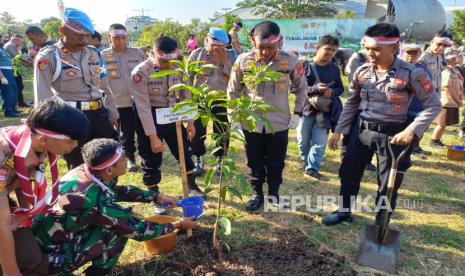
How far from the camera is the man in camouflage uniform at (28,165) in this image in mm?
1728

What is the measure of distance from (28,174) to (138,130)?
173 cm

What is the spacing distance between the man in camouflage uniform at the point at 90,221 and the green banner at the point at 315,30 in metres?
17.3

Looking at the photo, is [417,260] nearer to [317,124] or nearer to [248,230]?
→ [248,230]

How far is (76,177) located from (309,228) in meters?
2.26

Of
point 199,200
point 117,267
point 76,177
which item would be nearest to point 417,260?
point 199,200

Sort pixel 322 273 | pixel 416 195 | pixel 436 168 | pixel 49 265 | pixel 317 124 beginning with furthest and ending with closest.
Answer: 1. pixel 436 168
2. pixel 317 124
3. pixel 416 195
4. pixel 322 273
5. pixel 49 265

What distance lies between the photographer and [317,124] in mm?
4664

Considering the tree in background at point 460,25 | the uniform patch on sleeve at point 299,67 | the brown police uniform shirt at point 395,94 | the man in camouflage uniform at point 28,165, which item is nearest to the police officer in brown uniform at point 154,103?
the uniform patch on sleeve at point 299,67

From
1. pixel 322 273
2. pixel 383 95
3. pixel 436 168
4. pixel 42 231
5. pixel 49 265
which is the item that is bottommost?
pixel 436 168

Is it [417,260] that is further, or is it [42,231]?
[417,260]

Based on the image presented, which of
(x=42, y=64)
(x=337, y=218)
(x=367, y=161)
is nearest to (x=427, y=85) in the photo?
(x=367, y=161)

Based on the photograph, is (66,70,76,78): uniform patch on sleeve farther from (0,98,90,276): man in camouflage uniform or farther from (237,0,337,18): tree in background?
(237,0,337,18): tree in background

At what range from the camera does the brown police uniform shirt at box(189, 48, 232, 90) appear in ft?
13.9

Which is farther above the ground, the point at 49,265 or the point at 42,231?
the point at 42,231
